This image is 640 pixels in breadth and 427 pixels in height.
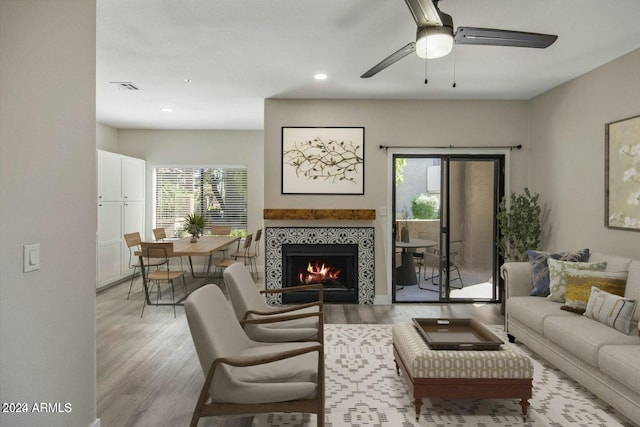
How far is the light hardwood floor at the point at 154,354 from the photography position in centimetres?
250

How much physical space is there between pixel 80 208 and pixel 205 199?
5.67 metres

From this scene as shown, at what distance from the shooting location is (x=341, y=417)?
2.46 meters

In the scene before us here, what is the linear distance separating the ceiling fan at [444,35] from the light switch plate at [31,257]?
2162 mm

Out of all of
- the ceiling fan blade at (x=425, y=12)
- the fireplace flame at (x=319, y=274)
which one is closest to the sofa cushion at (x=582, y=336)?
the ceiling fan blade at (x=425, y=12)

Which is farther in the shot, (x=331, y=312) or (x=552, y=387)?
(x=331, y=312)

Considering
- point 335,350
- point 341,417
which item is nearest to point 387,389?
point 341,417

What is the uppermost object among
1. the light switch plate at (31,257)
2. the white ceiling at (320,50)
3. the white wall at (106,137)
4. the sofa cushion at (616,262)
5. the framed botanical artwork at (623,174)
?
the white ceiling at (320,50)

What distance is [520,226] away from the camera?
479 cm

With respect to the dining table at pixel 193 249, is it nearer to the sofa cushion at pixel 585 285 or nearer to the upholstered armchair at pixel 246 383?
the upholstered armchair at pixel 246 383

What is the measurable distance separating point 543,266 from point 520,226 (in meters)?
1.16

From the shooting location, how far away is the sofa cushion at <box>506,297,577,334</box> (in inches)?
125

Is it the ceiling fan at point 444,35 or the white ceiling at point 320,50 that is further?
the white ceiling at point 320,50

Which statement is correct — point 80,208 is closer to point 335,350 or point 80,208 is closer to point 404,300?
point 335,350

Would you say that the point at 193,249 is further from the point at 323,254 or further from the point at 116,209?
the point at 116,209
